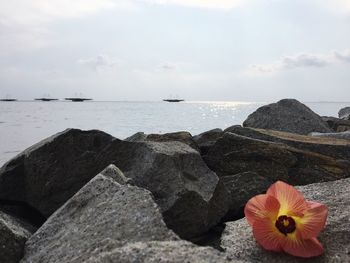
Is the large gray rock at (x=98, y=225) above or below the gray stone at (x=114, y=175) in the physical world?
below

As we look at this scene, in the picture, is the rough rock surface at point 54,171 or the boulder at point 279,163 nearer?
the rough rock surface at point 54,171

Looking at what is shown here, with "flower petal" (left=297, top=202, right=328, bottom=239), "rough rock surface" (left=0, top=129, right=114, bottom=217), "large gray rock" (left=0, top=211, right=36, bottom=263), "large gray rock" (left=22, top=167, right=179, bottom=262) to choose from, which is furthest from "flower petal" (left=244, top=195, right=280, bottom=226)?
"rough rock surface" (left=0, top=129, right=114, bottom=217)

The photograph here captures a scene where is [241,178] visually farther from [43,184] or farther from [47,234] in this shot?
[47,234]

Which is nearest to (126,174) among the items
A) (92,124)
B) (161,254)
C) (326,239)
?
(326,239)

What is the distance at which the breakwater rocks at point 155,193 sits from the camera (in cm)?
350

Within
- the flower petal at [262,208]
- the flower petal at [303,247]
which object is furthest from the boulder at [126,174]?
the flower petal at [303,247]

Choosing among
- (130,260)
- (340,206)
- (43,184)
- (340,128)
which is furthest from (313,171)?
(340,128)

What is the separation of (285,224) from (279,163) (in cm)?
297

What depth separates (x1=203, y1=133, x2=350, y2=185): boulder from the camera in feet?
21.4

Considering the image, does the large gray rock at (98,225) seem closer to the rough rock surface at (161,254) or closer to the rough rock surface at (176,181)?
the rough rock surface at (161,254)

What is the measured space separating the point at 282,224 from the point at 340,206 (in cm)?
99

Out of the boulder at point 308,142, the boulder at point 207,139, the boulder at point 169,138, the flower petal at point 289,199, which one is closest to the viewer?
the flower petal at point 289,199

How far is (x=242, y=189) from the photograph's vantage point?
616cm

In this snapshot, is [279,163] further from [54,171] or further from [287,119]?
[287,119]
